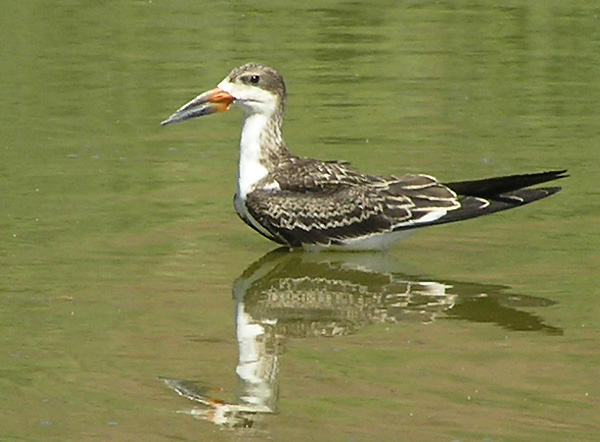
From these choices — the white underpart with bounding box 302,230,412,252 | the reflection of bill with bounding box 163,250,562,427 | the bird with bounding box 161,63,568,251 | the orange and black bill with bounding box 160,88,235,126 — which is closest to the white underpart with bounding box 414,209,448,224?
the bird with bounding box 161,63,568,251

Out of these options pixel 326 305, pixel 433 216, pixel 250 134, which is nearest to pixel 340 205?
pixel 433 216

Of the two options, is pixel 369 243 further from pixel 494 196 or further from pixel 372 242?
pixel 494 196

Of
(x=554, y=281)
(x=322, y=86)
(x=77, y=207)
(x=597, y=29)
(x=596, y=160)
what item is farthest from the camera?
(x=597, y=29)

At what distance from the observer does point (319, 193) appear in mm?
12547

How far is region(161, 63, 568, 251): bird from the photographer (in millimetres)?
12109

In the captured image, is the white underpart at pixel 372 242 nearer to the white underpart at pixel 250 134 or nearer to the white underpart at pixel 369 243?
the white underpart at pixel 369 243

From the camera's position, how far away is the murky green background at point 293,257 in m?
9.09

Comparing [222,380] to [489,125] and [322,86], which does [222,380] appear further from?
[322,86]

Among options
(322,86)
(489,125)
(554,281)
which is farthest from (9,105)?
(554,281)

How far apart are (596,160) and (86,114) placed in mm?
5321

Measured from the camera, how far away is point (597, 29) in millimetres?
21188

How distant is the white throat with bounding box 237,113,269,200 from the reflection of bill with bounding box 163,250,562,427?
635 mm

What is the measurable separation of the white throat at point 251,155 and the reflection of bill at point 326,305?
63cm

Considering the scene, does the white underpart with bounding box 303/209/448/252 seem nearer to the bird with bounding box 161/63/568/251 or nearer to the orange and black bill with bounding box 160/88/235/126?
the bird with bounding box 161/63/568/251
